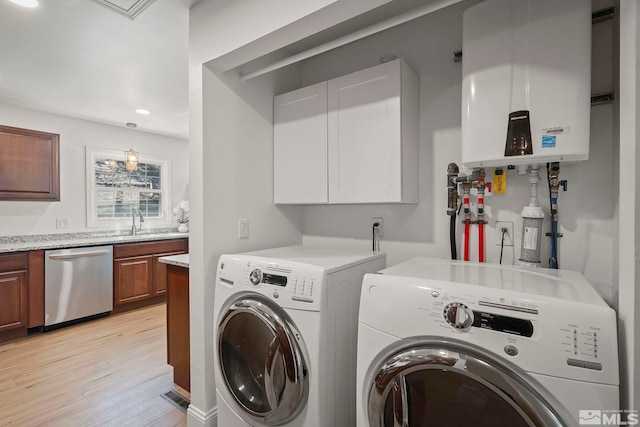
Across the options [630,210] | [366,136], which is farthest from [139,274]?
[630,210]

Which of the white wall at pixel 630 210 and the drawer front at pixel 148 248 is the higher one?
the white wall at pixel 630 210

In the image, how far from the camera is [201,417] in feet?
5.85

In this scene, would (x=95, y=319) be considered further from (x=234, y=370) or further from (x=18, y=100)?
(x=234, y=370)

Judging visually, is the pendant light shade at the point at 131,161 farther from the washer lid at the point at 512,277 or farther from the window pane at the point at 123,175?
the washer lid at the point at 512,277

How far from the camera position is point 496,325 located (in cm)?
89

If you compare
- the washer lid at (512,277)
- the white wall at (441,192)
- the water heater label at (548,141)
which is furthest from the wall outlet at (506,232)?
the water heater label at (548,141)

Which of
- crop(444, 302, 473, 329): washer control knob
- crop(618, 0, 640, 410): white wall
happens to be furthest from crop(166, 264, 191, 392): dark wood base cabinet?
crop(618, 0, 640, 410): white wall

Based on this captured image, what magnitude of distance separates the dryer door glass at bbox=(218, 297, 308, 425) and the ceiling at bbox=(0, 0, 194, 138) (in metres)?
1.75

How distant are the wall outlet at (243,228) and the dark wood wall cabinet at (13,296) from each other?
263 cm

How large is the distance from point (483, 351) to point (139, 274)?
4027mm

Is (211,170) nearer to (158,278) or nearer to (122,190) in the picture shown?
(158,278)

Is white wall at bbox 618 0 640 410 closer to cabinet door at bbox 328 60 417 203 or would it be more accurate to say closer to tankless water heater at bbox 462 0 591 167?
tankless water heater at bbox 462 0 591 167

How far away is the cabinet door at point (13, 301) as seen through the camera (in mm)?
2941

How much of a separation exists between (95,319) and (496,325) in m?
4.18
